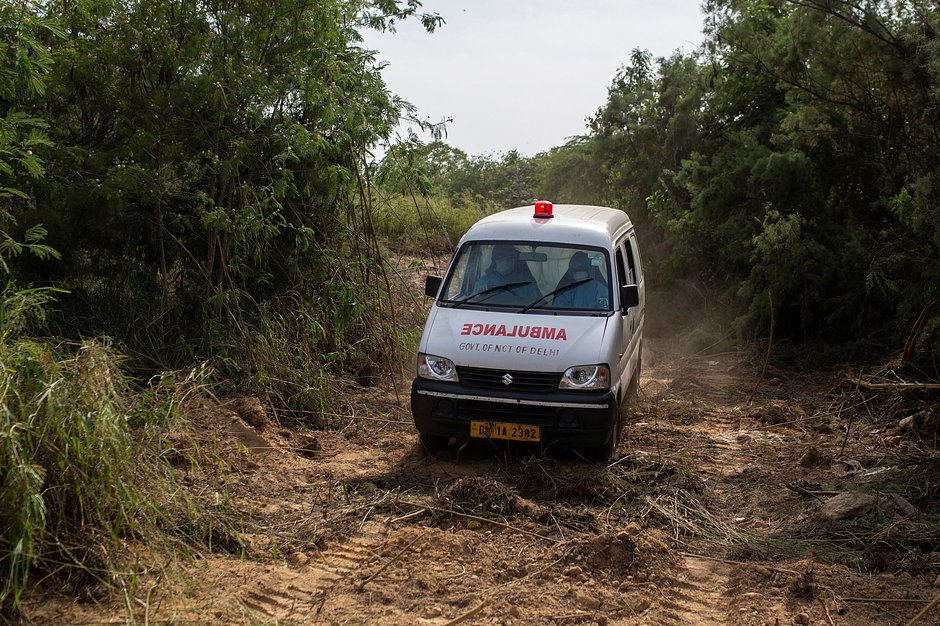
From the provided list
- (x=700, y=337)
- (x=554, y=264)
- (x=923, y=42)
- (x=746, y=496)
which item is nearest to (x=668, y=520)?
(x=746, y=496)

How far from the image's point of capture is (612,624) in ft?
15.6

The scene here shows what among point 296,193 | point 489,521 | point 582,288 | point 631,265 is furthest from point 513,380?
point 296,193

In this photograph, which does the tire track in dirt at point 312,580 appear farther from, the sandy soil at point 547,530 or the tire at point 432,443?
the tire at point 432,443

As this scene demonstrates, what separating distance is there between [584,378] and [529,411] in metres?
0.49

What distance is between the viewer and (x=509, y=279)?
7.84 metres

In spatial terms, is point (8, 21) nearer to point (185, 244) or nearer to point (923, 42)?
point (185, 244)

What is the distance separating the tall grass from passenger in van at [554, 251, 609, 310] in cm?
370

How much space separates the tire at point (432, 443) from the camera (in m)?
7.46

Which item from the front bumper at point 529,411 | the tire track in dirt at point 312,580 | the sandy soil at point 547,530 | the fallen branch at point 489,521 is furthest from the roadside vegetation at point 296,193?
the front bumper at point 529,411

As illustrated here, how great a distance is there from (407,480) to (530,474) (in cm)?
94

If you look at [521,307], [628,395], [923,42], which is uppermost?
[923,42]

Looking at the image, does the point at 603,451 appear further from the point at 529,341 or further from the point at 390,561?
the point at 390,561

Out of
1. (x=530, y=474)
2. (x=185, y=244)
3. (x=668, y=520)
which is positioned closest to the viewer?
(x=668, y=520)

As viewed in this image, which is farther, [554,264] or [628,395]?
[628,395]
